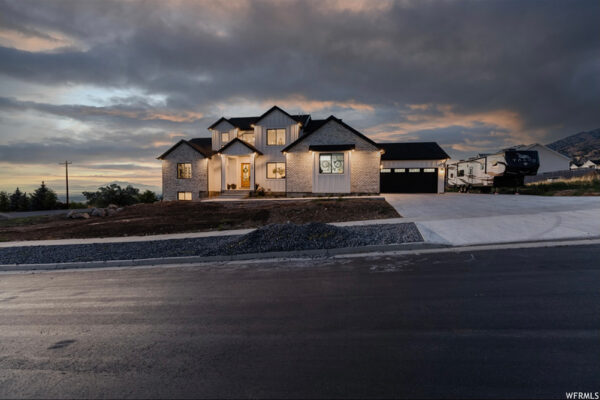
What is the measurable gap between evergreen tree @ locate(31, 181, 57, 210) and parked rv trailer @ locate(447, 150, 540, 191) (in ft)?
172

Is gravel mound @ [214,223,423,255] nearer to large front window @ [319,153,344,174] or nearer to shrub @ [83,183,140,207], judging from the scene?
large front window @ [319,153,344,174]

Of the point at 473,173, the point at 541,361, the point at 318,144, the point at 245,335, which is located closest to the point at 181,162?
the point at 318,144

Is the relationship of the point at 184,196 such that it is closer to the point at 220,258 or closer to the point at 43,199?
the point at 220,258

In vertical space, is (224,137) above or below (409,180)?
above

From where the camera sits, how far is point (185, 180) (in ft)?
85.6

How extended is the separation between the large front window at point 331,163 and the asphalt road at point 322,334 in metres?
16.6

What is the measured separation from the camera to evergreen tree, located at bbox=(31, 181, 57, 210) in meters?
37.0

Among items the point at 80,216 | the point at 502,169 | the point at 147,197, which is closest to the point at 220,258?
the point at 80,216

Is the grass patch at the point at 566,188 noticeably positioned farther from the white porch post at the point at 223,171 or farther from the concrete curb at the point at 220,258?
the white porch post at the point at 223,171

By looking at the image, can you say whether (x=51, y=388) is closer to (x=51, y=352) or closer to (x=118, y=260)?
(x=51, y=352)

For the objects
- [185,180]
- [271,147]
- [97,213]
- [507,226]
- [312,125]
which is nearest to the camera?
[507,226]

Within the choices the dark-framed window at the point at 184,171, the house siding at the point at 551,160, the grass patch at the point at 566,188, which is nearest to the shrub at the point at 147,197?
the dark-framed window at the point at 184,171

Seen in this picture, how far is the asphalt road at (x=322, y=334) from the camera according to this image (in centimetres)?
270

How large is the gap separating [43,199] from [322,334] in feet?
159
